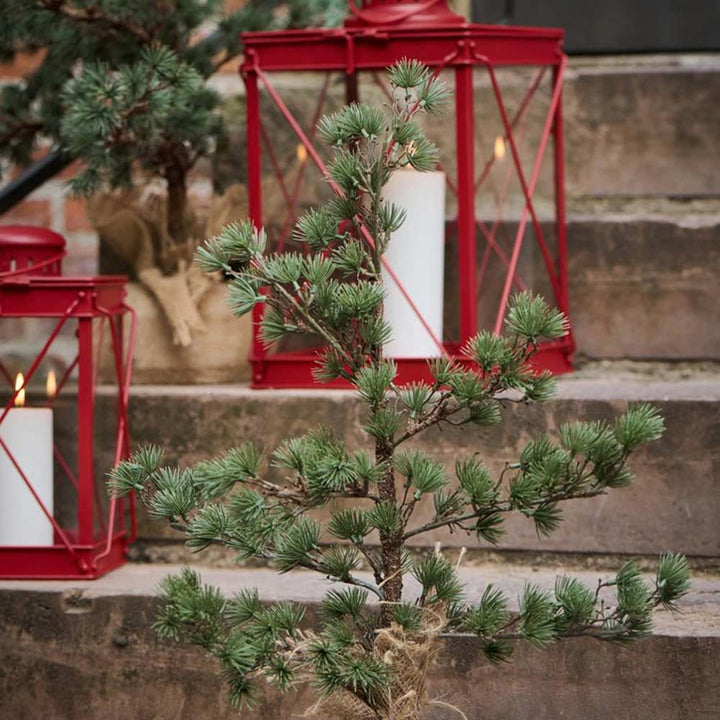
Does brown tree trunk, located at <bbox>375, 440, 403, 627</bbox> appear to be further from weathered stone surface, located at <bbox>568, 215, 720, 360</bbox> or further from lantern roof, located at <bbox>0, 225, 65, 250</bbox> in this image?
weathered stone surface, located at <bbox>568, 215, 720, 360</bbox>

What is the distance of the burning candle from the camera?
5.32 ft

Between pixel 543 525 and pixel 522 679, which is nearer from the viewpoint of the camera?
pixel 543 525

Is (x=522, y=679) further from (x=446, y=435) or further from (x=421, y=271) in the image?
(x=421, y=271)

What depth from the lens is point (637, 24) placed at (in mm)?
2373

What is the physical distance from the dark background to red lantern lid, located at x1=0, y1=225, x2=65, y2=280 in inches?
43.4

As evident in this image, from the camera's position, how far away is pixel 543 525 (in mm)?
1145

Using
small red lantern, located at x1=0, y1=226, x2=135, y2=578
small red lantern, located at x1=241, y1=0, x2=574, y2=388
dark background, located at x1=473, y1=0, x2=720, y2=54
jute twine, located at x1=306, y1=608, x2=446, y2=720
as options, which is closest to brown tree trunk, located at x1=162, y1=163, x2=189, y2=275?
small red lantern, located at x1=241, y1=0, x2=574, y2=388

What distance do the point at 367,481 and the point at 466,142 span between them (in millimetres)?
651

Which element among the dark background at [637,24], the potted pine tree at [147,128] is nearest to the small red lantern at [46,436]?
the potted pine tree at [147,128]

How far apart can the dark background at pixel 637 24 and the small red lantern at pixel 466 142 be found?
27 cm

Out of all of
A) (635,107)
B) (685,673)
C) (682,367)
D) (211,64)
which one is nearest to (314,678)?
(685,673)

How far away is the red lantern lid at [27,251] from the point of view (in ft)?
5.30

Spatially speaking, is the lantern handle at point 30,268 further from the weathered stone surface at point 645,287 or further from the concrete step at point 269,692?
the weathered stone surface at point 645,287

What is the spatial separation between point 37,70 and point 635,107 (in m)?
0.89
